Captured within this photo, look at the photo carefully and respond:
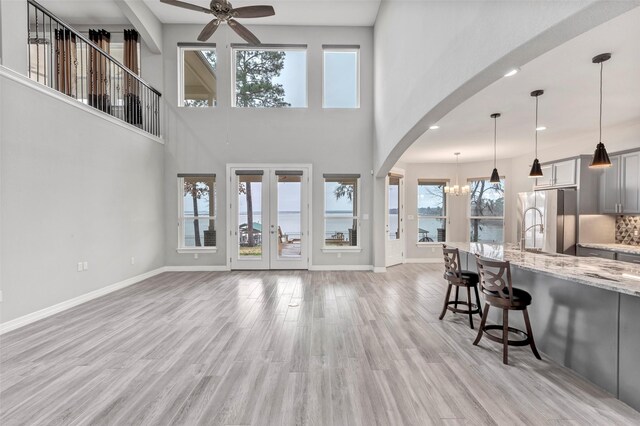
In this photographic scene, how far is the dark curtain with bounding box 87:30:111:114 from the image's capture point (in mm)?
5271

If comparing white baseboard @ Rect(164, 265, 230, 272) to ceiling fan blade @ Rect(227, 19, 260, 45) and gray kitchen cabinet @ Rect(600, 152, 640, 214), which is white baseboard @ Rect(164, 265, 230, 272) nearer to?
ceiling fan blade @ Rect(227, 19, 260, 45)

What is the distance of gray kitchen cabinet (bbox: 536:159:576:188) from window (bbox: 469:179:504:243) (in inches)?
64.1

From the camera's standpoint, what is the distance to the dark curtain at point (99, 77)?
527 cm

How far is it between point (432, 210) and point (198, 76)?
7.30 metres

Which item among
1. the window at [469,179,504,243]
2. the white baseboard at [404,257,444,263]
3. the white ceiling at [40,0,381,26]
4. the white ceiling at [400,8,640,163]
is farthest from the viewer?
the white baseboard at [404,257,444,263]

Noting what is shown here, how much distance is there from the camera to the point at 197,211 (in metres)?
6.82

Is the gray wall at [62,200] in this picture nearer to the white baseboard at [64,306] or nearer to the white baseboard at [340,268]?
the white baseboard at [64,306]

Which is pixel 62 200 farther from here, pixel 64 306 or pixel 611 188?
pixel 611 188

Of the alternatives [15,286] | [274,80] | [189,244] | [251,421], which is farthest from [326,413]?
[274,80]

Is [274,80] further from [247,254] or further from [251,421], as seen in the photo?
[251,421]

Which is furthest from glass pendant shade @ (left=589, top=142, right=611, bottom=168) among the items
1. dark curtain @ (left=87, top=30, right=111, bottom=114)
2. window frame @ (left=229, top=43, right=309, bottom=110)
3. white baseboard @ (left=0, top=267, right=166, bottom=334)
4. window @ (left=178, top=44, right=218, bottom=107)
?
dark curtain @ (left=87, top=30, right=111, bottom=114)

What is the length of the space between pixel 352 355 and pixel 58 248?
4338 mm

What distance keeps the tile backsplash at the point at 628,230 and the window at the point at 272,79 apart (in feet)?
22.3

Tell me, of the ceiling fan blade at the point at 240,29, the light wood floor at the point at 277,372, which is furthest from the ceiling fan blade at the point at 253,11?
the light wood floor at the point at 277,372
